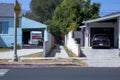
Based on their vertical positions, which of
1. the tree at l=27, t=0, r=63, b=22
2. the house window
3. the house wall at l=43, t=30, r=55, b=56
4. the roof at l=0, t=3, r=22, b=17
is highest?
the tree at l=27, t=0, r=63, b=22

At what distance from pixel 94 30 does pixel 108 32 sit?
160 cm

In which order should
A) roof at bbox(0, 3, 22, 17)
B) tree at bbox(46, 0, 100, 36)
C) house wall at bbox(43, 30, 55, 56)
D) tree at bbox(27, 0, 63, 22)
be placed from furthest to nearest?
tree at bbox(27, 0, 63, 22)
tree at bbox(46, 0, 100, 36)
roof at bbox(0, 3, 22, 17)
house wall at bbox(43, 30, 55, 56)

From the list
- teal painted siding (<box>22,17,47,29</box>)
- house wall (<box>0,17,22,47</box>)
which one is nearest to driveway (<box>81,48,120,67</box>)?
house wall (<box>0,17,22,47</box>)

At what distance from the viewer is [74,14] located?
194 feet

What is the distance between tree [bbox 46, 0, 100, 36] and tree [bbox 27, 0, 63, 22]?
32.4 meters

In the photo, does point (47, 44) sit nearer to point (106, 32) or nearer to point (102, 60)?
point (102, 60)

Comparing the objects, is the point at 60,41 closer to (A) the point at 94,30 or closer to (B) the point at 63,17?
(B) the point at 63,17

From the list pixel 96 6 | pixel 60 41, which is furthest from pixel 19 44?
pixel 60 41

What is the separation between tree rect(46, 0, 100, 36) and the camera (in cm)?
5906

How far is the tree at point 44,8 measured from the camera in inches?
3932

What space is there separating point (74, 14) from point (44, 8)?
42.4 metres

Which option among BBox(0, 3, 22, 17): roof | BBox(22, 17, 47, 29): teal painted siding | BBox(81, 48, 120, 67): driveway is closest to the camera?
BBox(81, 48, 120, 67): driveway

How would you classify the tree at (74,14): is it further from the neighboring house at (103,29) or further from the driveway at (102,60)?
the driveway at (102,60)

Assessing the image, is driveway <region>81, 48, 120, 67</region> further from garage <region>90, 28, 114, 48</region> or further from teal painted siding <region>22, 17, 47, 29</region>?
teal painted siding <region>22, 17, 47, 29</region>
